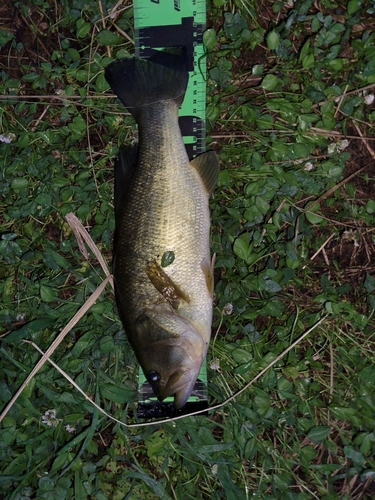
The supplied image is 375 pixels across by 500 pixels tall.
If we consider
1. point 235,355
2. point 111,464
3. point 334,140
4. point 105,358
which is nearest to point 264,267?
point 235,355

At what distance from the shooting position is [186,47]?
2.68 m

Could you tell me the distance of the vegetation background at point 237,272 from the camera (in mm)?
2619

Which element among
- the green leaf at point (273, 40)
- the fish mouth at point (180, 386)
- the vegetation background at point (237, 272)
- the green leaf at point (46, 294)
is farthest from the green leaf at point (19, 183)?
the green leaf at point (273, 40)

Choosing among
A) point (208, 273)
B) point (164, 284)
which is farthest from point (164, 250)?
point (208, 273)

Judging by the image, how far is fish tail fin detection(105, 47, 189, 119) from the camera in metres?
2.52

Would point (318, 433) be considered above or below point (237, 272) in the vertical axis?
below

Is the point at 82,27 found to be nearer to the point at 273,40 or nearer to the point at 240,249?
the point at 273,40

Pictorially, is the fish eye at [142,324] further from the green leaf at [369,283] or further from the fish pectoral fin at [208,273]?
the green leaf at [369,283]

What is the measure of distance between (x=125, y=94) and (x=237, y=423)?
197cm

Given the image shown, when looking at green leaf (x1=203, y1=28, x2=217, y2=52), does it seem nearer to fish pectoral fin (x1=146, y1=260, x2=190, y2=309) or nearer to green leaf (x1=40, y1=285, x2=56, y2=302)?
fish pectoral fin (x1=146, y1=260, x2=190, y2=309)

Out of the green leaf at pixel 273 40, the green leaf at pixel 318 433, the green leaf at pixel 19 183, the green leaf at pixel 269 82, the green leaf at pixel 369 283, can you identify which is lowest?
the green leaf at pixel 318 433

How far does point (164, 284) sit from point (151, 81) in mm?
1128

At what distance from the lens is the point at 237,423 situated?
2652mm

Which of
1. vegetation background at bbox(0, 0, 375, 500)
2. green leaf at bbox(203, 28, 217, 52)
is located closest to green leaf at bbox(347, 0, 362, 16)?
vegetation background at bbox(0, 0, 375, 500)
